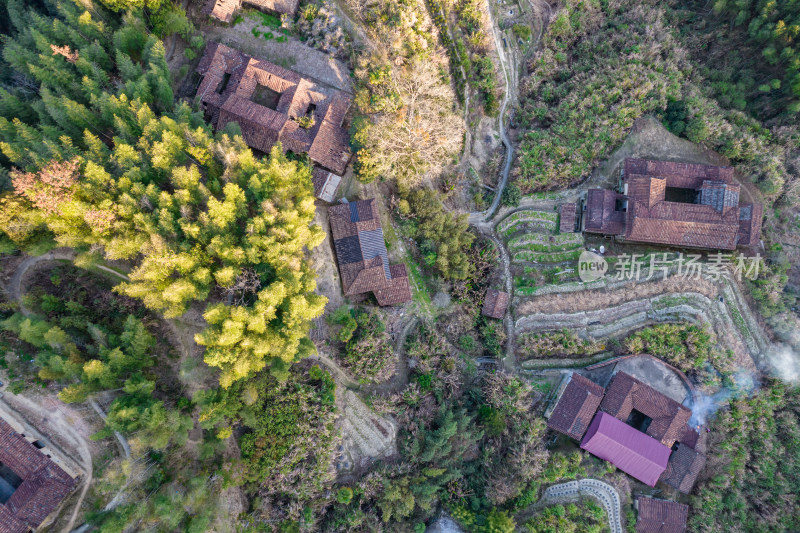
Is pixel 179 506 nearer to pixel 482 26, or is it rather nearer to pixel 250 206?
pixel 250 206

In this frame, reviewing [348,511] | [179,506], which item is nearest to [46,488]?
[179,506]

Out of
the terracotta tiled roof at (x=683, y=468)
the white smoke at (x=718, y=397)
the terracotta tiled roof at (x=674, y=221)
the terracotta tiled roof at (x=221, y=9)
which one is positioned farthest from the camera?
the terracotta tiled roof at (x=674, y=221)

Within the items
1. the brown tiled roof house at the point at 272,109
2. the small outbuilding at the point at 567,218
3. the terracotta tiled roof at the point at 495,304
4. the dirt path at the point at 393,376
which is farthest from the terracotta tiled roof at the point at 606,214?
the brown tiled roof house at the point at 272,109

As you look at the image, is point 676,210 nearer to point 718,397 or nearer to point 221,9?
point 718,397

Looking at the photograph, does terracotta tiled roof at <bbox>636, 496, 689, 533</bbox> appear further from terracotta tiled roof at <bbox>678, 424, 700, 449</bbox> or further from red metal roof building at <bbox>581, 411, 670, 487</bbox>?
terracotta tiled roof at <bbox>678, 424, 700, 449</bbox>

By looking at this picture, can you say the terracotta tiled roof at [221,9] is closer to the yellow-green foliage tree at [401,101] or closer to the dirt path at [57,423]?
the yellow-green foliage tree at [401,101]

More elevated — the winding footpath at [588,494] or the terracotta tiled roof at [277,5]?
the terracotta tiled roof at [277,5]

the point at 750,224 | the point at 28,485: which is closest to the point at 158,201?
the point at 28,485
